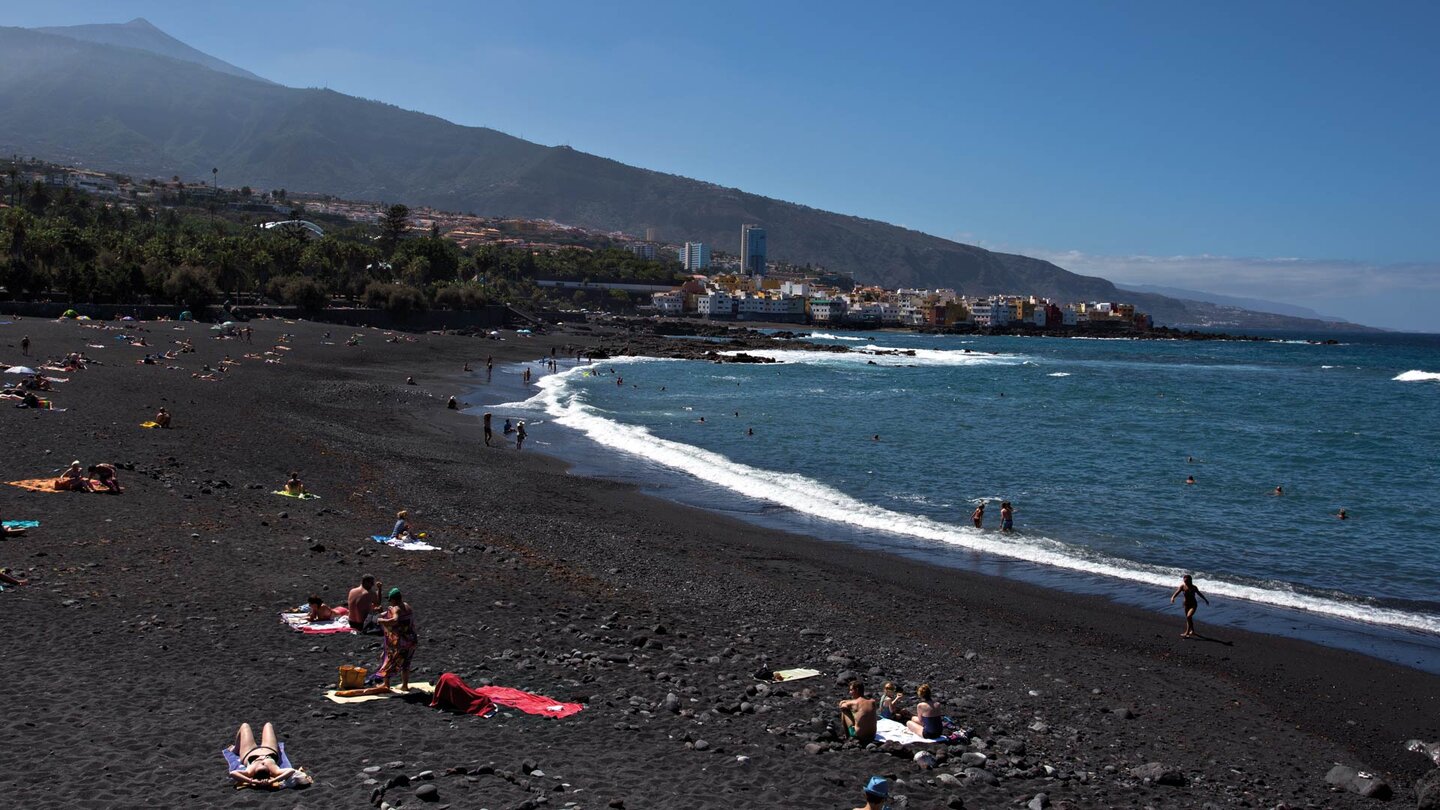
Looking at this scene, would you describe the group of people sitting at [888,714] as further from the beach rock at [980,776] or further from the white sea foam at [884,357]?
the white sea foam at [884,357]

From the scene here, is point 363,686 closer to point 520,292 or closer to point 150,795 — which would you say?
point 150,795

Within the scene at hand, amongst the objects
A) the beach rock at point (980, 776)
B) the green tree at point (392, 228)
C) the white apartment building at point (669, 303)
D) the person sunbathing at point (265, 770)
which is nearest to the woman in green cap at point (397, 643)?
the person sunbathing at point (265, 770)

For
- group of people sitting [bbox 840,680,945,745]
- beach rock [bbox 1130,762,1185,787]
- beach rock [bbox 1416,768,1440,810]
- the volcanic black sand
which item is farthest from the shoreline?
group of people sitting [bbox 840,680,945,745]

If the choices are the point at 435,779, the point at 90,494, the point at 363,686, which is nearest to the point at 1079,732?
the point at 435,779

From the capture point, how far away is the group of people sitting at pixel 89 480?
49.1 feet

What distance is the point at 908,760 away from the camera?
8266 millimetres

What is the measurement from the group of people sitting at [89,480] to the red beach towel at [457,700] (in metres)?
9.75

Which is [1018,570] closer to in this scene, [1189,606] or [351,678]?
[1189,606]

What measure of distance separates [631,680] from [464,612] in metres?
2.81

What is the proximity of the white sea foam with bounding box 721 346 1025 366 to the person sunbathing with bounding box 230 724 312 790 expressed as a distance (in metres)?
71.9

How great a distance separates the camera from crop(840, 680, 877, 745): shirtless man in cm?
852

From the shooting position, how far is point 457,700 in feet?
27.5

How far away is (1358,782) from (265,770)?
8971 mm

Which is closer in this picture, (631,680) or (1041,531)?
(631,680)
